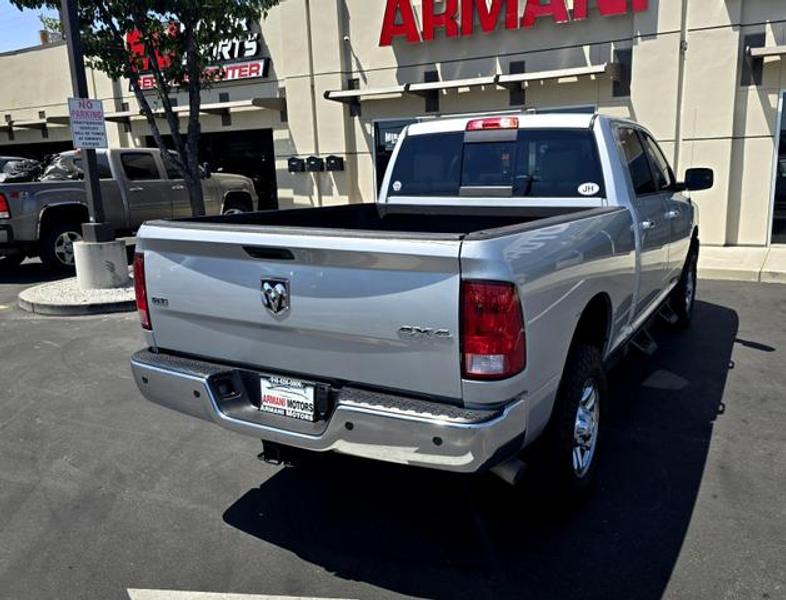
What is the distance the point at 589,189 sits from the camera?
13.7 ft

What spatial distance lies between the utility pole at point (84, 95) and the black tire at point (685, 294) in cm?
690

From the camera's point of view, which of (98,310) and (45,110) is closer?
(98,310)

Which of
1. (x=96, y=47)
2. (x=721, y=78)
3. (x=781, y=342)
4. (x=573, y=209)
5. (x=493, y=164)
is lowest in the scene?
(x=781, y=342)

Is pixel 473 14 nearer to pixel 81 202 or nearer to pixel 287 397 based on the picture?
pixel 81 202

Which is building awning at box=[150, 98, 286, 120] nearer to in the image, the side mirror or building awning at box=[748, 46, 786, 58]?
building awning at box=[748, 46, 786, 58]

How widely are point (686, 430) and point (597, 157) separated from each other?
1.82 m

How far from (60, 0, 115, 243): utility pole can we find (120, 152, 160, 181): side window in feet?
9.77

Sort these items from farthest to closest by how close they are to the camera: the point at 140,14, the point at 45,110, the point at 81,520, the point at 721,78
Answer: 1. the point at 45,110
2. the point at 721,78
3. the point at 140,14
4. the point at 81,520

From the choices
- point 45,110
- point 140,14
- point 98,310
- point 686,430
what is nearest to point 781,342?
point 686,430

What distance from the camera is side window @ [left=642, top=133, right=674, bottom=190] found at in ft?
16.6

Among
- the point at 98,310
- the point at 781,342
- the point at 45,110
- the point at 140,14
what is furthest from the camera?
the point at 45,110

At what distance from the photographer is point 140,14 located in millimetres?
9070

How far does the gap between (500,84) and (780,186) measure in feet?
15.9

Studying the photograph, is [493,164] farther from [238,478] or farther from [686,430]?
[238,478]
